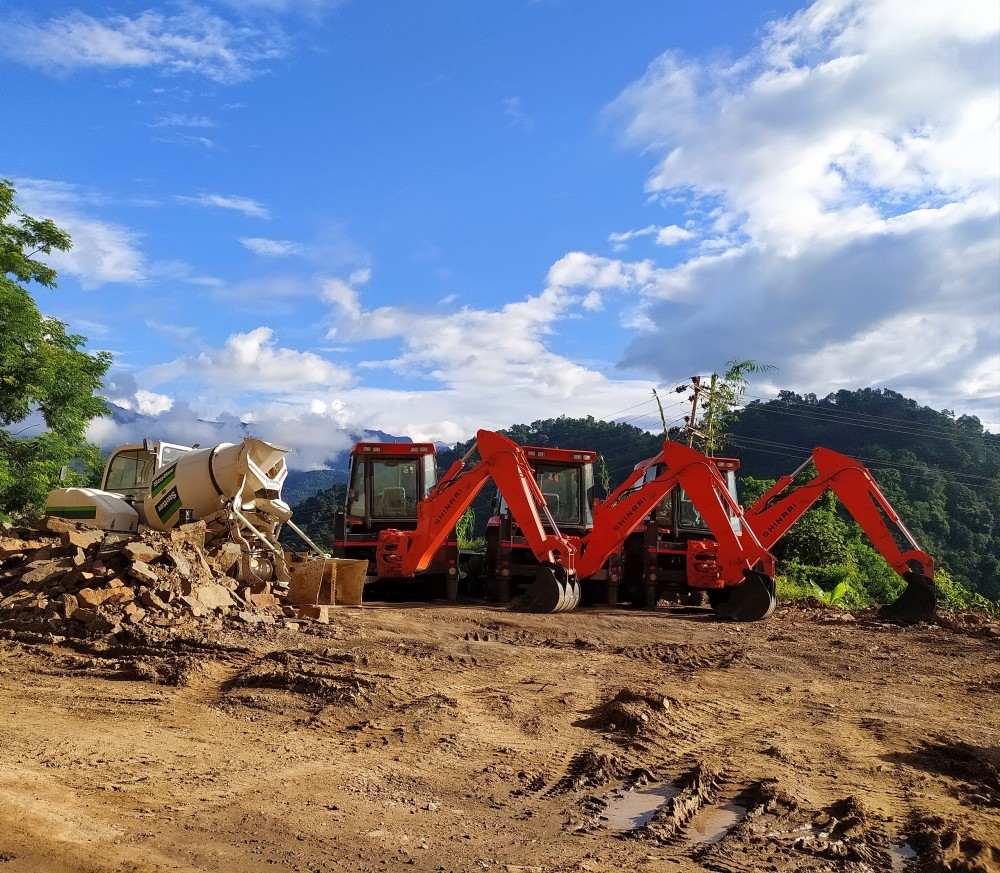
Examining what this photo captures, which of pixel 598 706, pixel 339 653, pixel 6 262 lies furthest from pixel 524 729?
pixel 6 262

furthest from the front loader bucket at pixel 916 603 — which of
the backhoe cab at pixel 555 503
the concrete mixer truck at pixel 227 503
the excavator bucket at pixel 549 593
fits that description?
the concrete mixer truck at pixel 227 503

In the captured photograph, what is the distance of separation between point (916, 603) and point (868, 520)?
5.71 ft

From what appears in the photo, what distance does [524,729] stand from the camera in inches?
233

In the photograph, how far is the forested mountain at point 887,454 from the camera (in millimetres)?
37969

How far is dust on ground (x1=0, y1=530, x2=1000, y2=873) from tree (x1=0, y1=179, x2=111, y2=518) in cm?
1078

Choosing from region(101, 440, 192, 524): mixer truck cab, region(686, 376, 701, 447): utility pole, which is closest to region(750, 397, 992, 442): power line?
region(686, 376, 701, 447): utility pole

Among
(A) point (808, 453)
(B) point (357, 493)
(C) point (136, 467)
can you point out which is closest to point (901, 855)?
(B) point (357, 493)

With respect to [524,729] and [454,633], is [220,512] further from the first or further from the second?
[524,729]

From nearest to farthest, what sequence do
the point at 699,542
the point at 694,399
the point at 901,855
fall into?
the point at 901,855 < the point at 699,542 < the point at 694,399

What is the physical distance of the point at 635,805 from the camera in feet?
14.8

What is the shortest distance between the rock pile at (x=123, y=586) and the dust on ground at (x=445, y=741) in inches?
1.3

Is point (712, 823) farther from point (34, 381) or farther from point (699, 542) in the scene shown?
point (34, 381)

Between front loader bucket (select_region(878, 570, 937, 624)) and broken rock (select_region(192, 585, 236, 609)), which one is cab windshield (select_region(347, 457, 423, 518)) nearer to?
broken rock (select_region(192, 585, 236, 609))

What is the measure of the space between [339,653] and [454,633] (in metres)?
2.32
